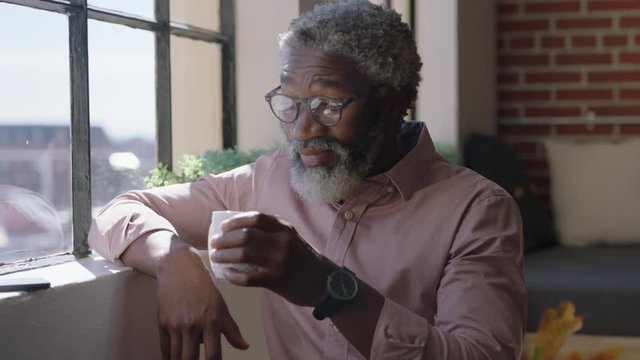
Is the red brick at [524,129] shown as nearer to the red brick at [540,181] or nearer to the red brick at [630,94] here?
the red brick at [540,181]

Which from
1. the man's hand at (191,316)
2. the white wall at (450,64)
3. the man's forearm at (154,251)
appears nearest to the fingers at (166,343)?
the man's hand at (191,316)

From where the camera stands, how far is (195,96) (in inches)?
96.1

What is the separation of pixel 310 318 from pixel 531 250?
218 cm

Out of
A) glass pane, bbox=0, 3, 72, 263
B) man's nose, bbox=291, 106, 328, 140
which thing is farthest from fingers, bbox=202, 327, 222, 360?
glass pane, bbox=0, 3, 72, 263

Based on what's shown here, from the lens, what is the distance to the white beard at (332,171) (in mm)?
1430

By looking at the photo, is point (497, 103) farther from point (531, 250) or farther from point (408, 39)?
point (408, 39)

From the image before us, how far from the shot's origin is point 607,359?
2844 mm

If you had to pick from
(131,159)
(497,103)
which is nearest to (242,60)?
(131,159)

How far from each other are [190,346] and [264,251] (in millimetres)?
269

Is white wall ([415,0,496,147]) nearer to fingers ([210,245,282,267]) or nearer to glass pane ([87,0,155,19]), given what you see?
glass pane ([87,0,155,19])

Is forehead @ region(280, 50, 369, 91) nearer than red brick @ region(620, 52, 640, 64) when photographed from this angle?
Yes

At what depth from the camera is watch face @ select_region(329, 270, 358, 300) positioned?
3.59 ft

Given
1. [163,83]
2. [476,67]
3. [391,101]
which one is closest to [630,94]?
[476,67]

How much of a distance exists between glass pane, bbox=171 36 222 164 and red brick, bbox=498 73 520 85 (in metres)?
1.78
